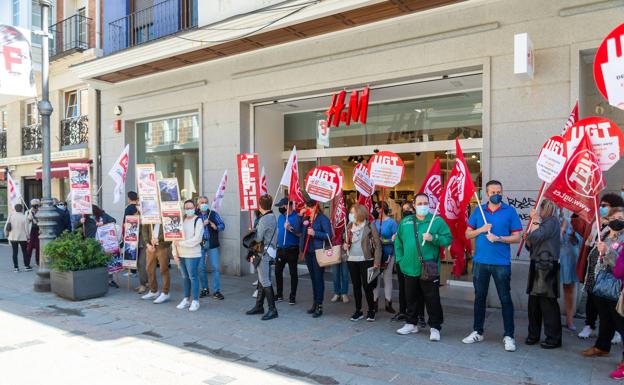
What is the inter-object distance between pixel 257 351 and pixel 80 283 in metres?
4.46

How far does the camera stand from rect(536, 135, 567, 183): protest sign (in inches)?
218

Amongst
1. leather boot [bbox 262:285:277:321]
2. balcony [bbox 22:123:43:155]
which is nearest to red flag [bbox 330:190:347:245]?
leather boot [bbox 262:285:277:321]

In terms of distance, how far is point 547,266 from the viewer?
5434mm

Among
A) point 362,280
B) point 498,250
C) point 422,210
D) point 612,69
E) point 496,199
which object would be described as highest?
point 612,69

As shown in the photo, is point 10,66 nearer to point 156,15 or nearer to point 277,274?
point 156,15

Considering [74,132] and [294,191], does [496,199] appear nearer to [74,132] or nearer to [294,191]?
[294,191]

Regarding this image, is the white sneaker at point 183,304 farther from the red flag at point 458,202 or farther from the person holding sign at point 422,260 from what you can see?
the red flag at point 458,202

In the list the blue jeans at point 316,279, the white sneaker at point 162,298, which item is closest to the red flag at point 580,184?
the blue jeans at point 316,279

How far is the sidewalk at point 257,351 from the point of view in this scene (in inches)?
189


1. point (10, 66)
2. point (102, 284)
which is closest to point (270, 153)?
point (102, 284)

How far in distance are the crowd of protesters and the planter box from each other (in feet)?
3.90

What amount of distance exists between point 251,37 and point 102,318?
19.3ft

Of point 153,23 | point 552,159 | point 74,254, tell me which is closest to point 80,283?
point 74,254

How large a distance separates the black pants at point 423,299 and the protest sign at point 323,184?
2003 millimetres
